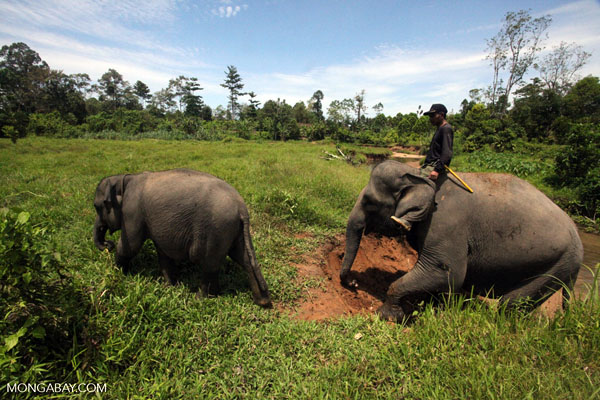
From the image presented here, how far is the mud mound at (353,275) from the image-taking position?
361 cm

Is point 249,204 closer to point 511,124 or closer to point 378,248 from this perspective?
point 378,248

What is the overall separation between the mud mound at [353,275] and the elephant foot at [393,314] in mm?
301

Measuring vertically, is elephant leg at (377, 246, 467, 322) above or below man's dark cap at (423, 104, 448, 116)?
below

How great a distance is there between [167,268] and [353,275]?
9.42ft

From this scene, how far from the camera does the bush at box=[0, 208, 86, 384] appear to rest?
1739 mm

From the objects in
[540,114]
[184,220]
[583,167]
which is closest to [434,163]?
[184,220]

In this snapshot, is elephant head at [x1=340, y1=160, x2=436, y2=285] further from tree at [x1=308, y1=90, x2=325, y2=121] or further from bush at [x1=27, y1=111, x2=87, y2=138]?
tree at [x1=308, y1=90, x2=325, y2=121]

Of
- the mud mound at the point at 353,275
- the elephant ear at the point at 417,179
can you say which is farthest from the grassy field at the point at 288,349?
the elephant ear at the point at 417,179

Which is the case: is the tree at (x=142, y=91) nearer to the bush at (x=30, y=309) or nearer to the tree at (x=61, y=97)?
the tree at (x=61, y=97)

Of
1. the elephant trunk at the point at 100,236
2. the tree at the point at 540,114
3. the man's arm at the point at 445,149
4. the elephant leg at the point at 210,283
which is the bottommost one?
the elephant leg at the point at 210,283

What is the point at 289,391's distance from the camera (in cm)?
222

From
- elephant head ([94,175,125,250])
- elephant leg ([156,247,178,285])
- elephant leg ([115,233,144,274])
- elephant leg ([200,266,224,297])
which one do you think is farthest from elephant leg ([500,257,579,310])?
elephant head ([94,175,125,250])

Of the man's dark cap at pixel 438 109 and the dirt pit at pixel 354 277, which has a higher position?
the man's dark cap at pixel 438 109

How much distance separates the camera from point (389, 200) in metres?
3.46
